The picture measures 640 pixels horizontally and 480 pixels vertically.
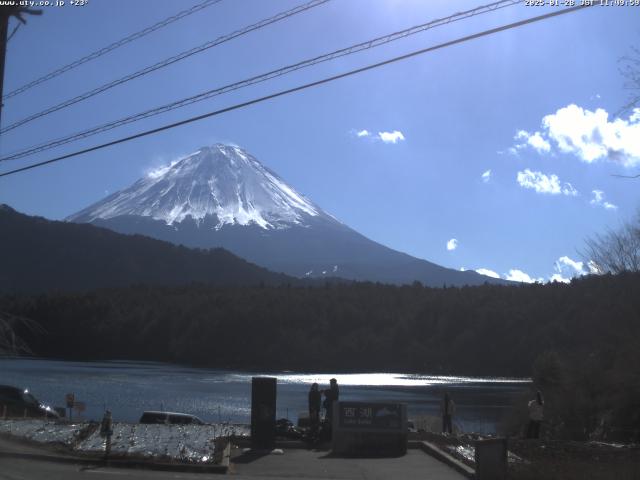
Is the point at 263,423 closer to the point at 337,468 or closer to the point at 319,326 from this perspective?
the point at 337,468

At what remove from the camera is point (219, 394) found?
6806 cm

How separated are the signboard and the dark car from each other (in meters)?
15.5

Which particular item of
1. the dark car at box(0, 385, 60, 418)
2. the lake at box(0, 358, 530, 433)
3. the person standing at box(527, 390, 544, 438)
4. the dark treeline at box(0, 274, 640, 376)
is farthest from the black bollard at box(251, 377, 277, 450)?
the dark treeline at box(0, 274, 640, 376)

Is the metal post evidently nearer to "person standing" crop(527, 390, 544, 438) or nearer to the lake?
"person standing" crop(527, 390, 544, 438)

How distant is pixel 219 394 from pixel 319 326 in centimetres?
6711

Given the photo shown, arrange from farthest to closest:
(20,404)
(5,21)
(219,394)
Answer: (219,394) < (20,404) < (5,21)

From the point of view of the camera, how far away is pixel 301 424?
969 inches

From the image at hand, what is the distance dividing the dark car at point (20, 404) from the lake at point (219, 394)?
11.5 metres

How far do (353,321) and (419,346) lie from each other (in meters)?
15.8

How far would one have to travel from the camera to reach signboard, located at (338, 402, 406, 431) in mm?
19688

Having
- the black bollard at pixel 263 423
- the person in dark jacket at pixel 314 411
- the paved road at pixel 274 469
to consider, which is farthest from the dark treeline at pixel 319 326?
the paved road at pixel 274 469

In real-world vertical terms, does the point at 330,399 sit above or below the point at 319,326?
below

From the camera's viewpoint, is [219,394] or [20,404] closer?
[20,404]

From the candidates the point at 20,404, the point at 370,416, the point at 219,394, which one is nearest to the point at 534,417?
the point at 370,416
